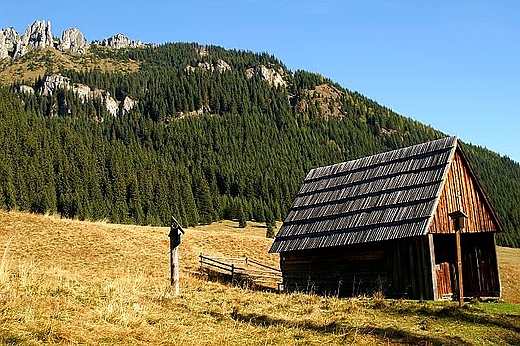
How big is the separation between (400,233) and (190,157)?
418ft

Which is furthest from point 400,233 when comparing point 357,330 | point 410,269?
point 357,330

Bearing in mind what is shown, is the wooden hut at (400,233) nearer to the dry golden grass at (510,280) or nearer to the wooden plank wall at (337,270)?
the wooden plank wall at (337,270)

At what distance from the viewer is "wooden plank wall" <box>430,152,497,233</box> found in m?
23.0

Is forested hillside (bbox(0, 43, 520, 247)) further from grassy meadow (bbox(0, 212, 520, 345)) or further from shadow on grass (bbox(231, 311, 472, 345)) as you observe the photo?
shadow on grass (bbox(231, 311, 472, 345))

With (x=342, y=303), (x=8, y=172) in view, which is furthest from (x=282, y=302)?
(x=8, y=172)

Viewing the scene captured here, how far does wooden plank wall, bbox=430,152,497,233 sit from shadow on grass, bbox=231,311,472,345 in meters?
10.1

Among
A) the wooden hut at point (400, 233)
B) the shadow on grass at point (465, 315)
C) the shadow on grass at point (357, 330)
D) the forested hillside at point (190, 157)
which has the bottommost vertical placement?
the shadow on grass at point (465, 315)

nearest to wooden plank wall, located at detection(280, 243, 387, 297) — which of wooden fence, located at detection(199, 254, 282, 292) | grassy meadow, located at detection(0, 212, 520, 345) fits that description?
wooden fence, located at detection(199, 254, 282, 292)

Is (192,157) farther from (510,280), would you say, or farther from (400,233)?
(400,233)

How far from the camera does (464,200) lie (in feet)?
79.0

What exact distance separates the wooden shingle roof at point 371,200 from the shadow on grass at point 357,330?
834 centimetres

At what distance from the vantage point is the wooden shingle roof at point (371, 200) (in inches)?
894

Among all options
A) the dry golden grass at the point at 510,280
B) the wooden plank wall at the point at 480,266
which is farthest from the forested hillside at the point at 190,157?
the wooden plank wall at the point at 480,266

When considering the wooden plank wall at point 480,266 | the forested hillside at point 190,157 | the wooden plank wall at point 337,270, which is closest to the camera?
the wooden plank wall at point 337,270
